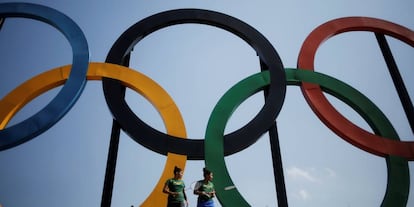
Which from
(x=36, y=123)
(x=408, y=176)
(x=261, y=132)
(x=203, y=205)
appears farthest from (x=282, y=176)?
(x=36, y=123)

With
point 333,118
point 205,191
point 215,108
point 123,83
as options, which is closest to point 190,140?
point 215,108

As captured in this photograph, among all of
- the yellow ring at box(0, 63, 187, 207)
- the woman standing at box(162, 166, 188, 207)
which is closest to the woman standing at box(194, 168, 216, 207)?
the woman standing at box(162, 166, 188, 207)

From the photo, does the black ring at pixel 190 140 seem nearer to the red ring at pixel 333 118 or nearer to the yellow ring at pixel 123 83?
the yellow ring at pixel 123 83

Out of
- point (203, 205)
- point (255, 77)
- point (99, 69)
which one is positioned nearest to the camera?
point (203, 205)

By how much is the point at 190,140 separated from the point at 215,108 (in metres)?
0.90

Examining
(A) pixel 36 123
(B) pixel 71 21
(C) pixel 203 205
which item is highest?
(B) pixel 71 21

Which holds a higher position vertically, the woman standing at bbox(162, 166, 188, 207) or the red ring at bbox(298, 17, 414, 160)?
the red ring at bbox(298, 17, 414, 160)

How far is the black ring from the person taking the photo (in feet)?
19.6

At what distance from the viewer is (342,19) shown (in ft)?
27.7

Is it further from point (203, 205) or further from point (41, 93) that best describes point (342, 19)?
point (41, 93)

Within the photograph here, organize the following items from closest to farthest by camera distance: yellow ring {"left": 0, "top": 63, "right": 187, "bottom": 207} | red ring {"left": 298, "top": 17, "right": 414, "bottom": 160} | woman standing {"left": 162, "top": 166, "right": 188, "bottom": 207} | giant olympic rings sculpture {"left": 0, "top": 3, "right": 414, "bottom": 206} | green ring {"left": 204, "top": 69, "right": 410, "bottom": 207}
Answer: woman standing {"left": 162, "top": 166, "right": 188, "bottom": 207}
green ring {"left": 204, "top": 69, "right": 410, "bottom": 207}
giant olympic rings sculpture {"left": 0, "top": 3, "right": 414, "bottom": 206}
yellow ring {"left": 0, "top": 63, "right": 187, "bottom": 207}
red ring {"left": 298, "top": 17, "right": 414, "bottom": 160}

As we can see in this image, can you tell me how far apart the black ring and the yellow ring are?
0.16m

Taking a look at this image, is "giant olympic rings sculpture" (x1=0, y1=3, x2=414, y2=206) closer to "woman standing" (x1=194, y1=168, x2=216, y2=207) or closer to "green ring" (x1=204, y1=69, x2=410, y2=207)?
"green ring" (x1=204, y1=69, x2=410, y2=207)

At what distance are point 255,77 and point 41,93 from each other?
4466 mm
